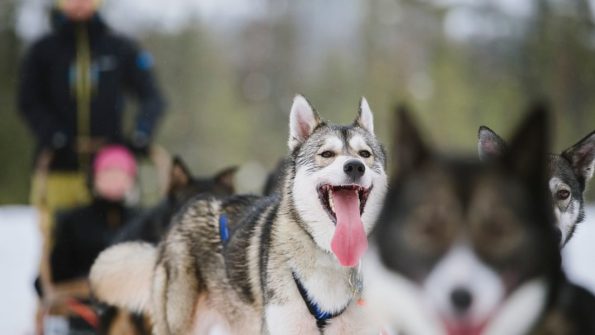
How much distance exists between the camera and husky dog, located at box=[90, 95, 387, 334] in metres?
2.64

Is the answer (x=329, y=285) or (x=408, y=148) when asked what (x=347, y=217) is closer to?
(x=329, y=285)

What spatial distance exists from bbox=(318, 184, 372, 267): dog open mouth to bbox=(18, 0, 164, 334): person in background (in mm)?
2361

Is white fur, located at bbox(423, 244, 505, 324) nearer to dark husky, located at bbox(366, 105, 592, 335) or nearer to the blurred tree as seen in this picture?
dark husky, located at bbox(366, 105, 592, 335)

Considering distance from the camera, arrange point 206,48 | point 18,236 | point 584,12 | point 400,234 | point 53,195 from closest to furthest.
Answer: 1. point 400,234
2. point 53,195
3. point 18,236
4. point 584,12
5. point 206,48

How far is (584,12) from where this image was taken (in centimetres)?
1309

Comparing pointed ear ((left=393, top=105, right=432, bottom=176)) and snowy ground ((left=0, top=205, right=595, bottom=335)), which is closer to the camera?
pointed ear ((left=393, top=105, right=432, bottom=176))

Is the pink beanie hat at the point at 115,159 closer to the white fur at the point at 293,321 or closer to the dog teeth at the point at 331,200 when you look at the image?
the white fur at the point at 293,321

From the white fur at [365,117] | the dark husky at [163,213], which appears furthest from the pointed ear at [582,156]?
the dark husky at [163,213]

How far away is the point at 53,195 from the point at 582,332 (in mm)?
3759

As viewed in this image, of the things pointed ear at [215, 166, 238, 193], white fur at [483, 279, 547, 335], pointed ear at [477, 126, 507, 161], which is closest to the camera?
white fur at [483, 279, 547, 335]

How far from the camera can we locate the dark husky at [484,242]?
5.55 ft

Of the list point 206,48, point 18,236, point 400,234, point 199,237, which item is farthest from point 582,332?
point 206,48

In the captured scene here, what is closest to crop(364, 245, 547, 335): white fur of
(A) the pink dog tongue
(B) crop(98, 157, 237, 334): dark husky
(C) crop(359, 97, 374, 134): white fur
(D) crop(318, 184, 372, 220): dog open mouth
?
(A) the pink dog tongue

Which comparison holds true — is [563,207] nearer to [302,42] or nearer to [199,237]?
[199,237]
